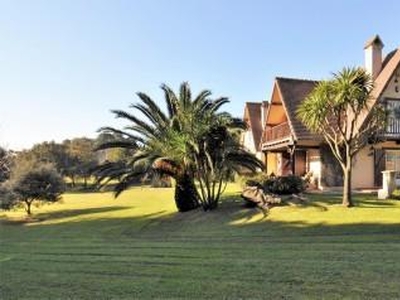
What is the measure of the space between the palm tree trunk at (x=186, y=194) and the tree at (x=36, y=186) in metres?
11.9

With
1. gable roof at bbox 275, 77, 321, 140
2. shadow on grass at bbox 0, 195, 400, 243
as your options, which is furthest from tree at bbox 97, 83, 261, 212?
gable roof at bbox 275, 77, 321, 140

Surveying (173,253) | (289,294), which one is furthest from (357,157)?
(289,294)

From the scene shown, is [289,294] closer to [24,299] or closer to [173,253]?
[24,299]

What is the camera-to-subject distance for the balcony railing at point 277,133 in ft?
95.1

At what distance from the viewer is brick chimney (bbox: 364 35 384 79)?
2692 cm

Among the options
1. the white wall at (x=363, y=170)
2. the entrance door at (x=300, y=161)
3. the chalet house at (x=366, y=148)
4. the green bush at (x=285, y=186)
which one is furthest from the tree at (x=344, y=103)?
the entrance door at (x=300, y=161)

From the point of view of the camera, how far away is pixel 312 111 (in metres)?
18.2

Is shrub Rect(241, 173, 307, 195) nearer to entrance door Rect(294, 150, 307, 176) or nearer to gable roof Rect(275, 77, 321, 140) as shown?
gable roof Rect(275, 77, 321, 140)

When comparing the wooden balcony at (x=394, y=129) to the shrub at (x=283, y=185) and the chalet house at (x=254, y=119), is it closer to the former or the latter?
the shrub at (x=283, y=185)

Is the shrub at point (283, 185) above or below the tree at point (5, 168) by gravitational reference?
below

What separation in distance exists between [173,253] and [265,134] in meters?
25.5

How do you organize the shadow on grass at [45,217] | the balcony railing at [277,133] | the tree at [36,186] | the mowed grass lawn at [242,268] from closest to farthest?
the mowed grass lawn at [242,268]
the shadow on grass at [45,217]
the tree at [36,186]
the balcony railing at [277,133]

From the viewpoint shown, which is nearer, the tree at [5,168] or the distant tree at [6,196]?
the distant tree at [6,196]

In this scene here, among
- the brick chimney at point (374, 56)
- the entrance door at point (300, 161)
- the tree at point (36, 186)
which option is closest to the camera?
the brick chimney at point (374, 56)
